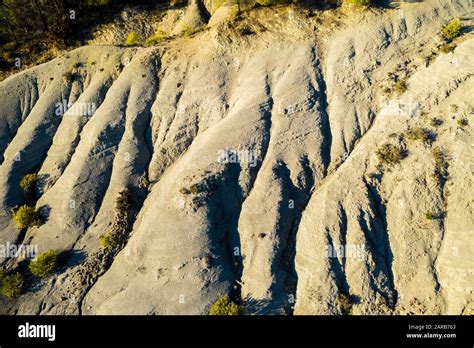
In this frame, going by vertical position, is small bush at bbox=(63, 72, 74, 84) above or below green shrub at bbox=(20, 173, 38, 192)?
above

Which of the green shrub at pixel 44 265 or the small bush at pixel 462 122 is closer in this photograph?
the small bush at pixel 462 122

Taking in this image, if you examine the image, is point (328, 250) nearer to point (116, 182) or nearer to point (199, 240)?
point (199, 240)

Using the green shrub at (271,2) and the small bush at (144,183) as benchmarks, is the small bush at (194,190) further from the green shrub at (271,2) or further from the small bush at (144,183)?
the green shrub at (271,2)

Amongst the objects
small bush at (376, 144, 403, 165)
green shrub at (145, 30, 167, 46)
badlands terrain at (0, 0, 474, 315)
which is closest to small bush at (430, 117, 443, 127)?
badlands terrain at (0, 0, 474, 315)

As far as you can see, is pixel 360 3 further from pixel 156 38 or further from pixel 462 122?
pixel 156 38

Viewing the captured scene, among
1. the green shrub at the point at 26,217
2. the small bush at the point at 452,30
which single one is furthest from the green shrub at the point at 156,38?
the small bush at the point at 452,30

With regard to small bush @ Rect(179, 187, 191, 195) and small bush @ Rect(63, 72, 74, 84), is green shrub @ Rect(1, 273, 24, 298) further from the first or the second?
small bush @ Rect(63, 72, 74, 84)
